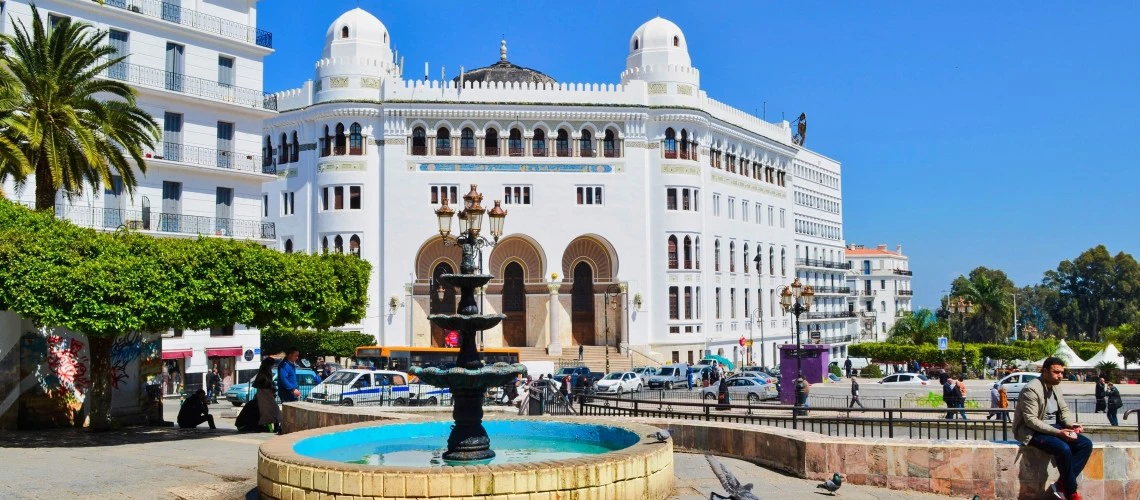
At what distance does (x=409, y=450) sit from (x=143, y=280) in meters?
6.11

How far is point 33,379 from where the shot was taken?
19.2m

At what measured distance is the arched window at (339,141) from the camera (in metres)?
53.1

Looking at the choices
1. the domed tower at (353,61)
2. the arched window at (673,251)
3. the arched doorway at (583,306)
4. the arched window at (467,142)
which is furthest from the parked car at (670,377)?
the domed tower at (353,61)

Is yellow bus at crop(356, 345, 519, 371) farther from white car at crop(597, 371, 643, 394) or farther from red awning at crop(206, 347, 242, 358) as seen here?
red awning at crop(206, 347, 242, 358)

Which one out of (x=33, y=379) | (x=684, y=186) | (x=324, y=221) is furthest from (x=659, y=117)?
(x=33, y=379)

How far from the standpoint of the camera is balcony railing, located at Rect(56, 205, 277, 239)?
102 feet

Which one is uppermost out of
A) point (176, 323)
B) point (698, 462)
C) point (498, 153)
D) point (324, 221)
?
point (498, 153)

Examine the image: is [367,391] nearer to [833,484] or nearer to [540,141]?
[833,484]

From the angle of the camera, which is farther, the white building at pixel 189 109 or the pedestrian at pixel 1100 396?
the white building at pixel 189 109

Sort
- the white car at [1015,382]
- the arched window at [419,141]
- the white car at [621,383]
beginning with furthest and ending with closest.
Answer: the arched window at [419,141] < the white car at [621,383] < the white car at [1015,382]

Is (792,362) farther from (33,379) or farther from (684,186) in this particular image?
(33,379)

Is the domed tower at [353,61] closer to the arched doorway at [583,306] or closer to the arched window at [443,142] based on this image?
the arched window at [443,142]

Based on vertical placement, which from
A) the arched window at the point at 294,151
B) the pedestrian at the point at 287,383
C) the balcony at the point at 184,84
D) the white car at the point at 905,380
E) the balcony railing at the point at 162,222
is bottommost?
the white car at the point at 905,380

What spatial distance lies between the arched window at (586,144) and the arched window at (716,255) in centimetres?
890
